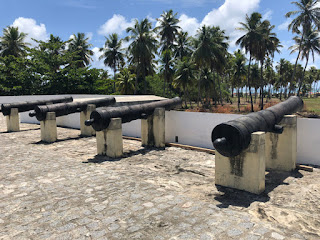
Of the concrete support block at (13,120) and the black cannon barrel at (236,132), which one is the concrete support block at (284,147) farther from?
the concrete support block at (13,120)

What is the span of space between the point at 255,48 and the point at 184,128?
2530 centimetres

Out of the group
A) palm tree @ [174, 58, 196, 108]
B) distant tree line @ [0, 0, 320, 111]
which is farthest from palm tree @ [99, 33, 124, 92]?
palm tree @ [174, 58, 196, 108]

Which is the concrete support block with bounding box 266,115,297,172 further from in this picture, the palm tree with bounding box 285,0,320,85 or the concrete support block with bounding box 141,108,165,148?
the palm tree with bounding box 285,0,320,85

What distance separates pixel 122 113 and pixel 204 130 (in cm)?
377

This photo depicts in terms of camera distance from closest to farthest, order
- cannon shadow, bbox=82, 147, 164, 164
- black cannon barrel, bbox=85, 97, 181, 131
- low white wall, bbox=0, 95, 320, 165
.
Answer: low white wall, bbox=0, 95, 320, 165 → cannon shadow, bbox=82, 147, 164, 164 → black cannon barrel, bbox=85, 97, 181, 131

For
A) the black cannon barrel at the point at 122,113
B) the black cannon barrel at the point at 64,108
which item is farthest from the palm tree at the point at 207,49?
the black cannon barrel at the point at 122,113

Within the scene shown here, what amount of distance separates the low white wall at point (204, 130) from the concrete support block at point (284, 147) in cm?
102

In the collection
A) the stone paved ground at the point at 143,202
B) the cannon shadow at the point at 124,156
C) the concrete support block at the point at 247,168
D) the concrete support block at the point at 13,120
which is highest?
the concrete support block at the point at 13,120

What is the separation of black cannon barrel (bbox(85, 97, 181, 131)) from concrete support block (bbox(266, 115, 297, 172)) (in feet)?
17.5

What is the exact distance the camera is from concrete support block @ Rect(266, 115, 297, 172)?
820 cm

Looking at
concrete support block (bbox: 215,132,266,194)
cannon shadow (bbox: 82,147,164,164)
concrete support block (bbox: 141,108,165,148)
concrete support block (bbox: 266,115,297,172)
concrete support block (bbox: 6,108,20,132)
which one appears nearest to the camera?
concrete support block (bbox: 215,132,266,194)

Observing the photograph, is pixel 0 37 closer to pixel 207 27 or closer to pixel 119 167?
pixel 207 27

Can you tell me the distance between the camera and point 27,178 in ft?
24.3

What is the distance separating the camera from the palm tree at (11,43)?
140 feet
